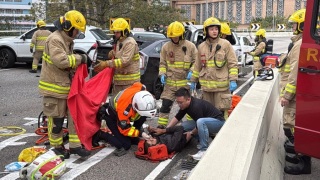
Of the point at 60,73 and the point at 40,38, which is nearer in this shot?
the point at 60,73

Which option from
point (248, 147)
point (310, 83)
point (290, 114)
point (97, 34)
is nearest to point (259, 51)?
point (97, 34)

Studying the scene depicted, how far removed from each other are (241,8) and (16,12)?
2302 inches

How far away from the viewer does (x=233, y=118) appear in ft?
14.8

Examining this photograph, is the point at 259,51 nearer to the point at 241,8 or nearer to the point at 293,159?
the point at 293,159

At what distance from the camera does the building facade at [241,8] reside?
76.9 metres

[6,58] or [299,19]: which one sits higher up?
[299,19]

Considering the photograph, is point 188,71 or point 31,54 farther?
point 31,54

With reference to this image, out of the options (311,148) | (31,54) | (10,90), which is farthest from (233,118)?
(31,54)

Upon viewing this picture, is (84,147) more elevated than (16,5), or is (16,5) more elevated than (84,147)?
(16,5)

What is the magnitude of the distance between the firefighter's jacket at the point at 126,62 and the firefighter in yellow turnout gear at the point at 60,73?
100 centimetres

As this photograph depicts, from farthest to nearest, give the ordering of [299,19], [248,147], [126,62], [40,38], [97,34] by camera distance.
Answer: [97,34], [40,38], [126,62], [299,19], [248,147]

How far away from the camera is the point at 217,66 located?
602cm

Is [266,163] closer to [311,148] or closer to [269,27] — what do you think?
[311,148]

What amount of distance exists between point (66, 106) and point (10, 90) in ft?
20.4
